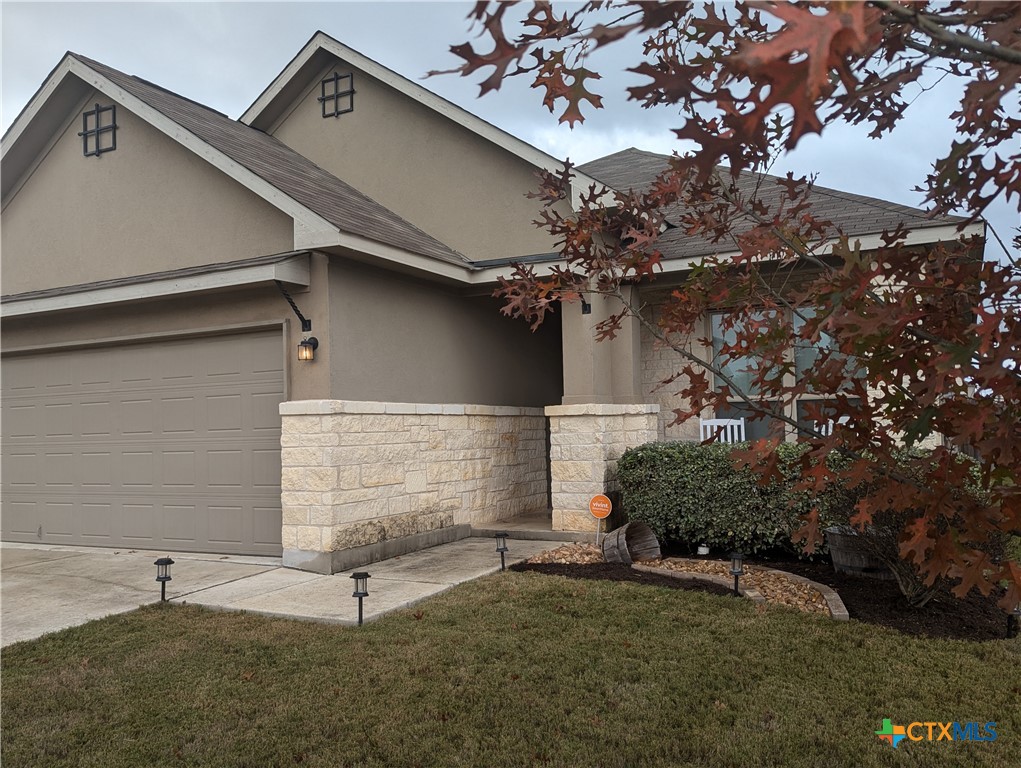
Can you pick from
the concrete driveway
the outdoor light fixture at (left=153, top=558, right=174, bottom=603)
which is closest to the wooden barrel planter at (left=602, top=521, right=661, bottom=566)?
the concrete driveway

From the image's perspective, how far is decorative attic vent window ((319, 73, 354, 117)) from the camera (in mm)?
11539

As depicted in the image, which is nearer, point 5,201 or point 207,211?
point 207,211

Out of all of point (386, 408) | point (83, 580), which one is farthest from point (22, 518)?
point (386, 408)

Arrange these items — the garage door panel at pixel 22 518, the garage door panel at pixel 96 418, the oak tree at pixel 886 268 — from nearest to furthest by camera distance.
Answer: the oak tree at pixel 886 268 → the garage door panel at pixel 96 418 → the garage door panel at pixel 22 518

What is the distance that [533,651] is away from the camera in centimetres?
545

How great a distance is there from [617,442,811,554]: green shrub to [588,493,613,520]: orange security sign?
0.30m

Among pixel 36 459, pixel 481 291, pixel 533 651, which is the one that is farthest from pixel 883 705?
pixel 36 459

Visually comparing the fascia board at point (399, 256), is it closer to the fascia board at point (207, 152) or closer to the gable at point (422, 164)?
the fascia board at point (207, 152)

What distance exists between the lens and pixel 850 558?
7445 millimetres

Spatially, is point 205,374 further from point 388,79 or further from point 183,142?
point 388,79

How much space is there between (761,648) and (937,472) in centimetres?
362

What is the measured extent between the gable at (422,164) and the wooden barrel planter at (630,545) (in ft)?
11.8

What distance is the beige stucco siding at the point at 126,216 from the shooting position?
8.92 meters

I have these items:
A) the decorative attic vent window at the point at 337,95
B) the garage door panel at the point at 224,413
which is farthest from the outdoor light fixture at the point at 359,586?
the decorative attic vent window at the point at 337,95
